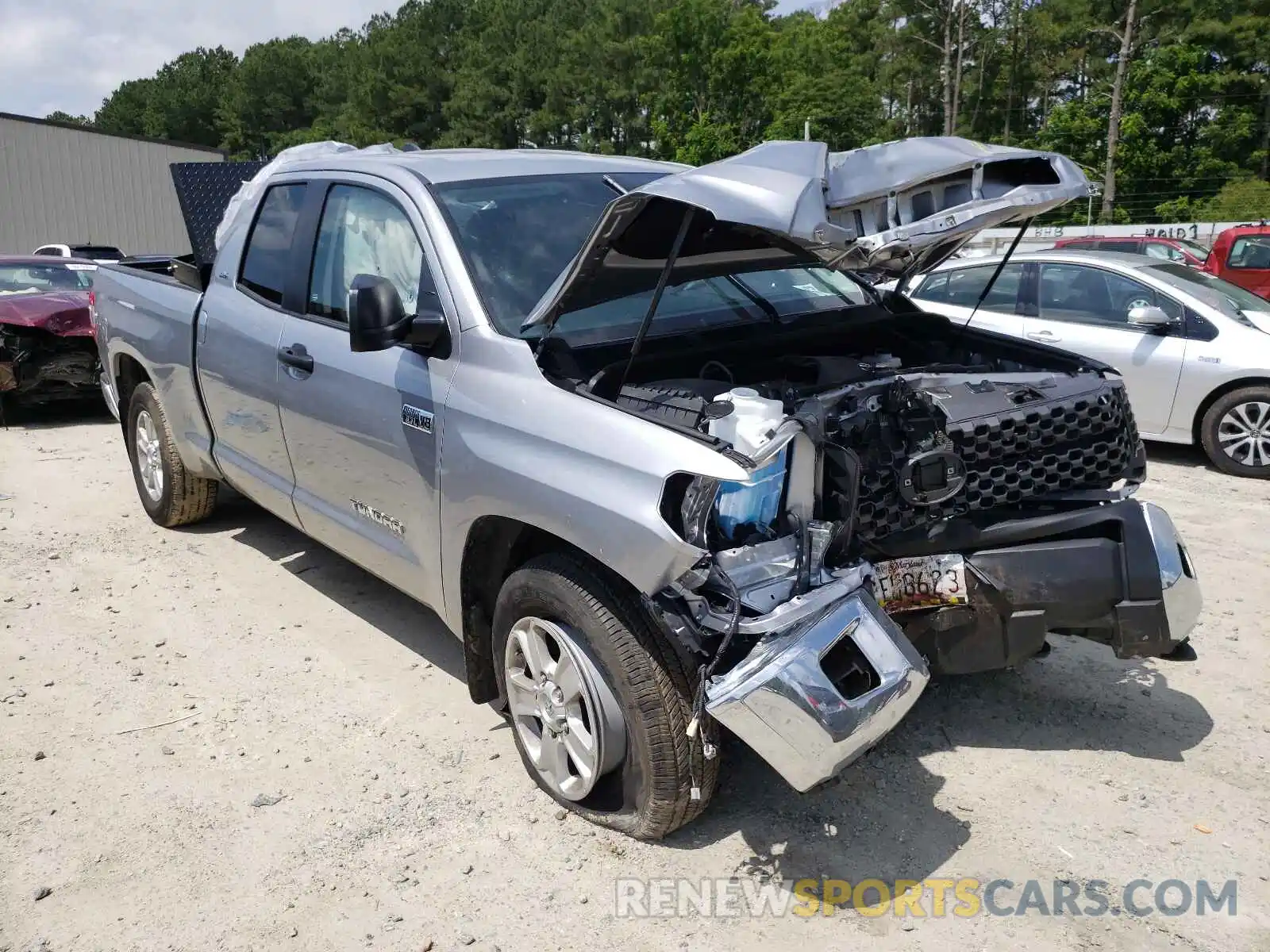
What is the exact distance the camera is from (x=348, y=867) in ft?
9.89

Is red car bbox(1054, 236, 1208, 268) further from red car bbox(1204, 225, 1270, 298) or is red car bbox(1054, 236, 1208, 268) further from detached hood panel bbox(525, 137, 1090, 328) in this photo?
detached hood panel bbox(525, 137, 1090, 328)

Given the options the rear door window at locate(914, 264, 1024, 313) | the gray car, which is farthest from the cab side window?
the rear door window at locate(914, 264, 1024, 313)

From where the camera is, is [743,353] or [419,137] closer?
[743,353]

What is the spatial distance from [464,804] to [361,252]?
82.9 inches

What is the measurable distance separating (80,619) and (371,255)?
8.14 ft

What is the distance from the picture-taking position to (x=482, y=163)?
13.2 feet

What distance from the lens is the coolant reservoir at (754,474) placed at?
269 cm

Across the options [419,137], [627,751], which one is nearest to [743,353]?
[627,751]

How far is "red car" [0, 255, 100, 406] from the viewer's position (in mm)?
9492

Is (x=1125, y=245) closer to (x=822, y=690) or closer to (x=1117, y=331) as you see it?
(x=1117, y=331)

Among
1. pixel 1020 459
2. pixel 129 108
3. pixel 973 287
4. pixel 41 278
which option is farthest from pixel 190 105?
pixel 1020 459

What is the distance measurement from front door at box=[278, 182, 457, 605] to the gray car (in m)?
4.28

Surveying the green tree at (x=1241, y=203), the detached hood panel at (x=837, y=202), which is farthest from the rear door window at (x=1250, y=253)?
the green tree at (x=1241, y=203)

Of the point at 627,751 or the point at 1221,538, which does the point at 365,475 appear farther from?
the point at 1221,538
